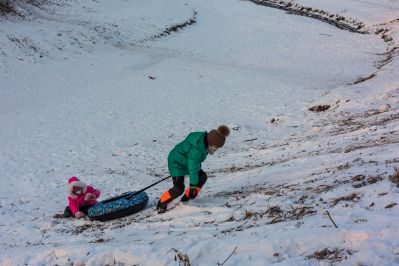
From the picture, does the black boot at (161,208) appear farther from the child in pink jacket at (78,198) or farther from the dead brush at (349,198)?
the dead brush at (349,198)

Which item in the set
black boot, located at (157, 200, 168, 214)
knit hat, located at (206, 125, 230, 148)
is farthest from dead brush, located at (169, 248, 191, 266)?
black boot, located at (157, 200, 168, 214)

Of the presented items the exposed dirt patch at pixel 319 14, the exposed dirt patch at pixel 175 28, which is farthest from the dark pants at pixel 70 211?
the exposed dirt patch at pixel 319 14

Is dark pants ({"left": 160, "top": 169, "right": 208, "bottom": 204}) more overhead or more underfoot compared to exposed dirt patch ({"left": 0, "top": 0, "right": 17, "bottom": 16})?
more overhead

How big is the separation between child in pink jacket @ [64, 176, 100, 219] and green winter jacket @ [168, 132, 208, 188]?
2.49 meters

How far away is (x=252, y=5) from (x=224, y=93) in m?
28.7

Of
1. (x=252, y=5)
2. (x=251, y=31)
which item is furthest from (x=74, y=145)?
(x=252, y=5)

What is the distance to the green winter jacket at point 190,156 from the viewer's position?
23.9ft

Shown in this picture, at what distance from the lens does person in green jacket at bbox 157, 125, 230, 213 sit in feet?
23.4

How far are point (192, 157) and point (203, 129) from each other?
937 centimetres

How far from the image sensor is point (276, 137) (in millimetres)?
14875

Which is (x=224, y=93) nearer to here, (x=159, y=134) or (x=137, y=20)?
(x=159, y=134)

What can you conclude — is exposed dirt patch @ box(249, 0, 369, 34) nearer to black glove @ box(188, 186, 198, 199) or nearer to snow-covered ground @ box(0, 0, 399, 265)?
snow-covered ground @ box(0, 0, 399, 265)

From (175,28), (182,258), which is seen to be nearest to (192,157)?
(182,258)

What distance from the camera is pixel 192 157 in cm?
733
